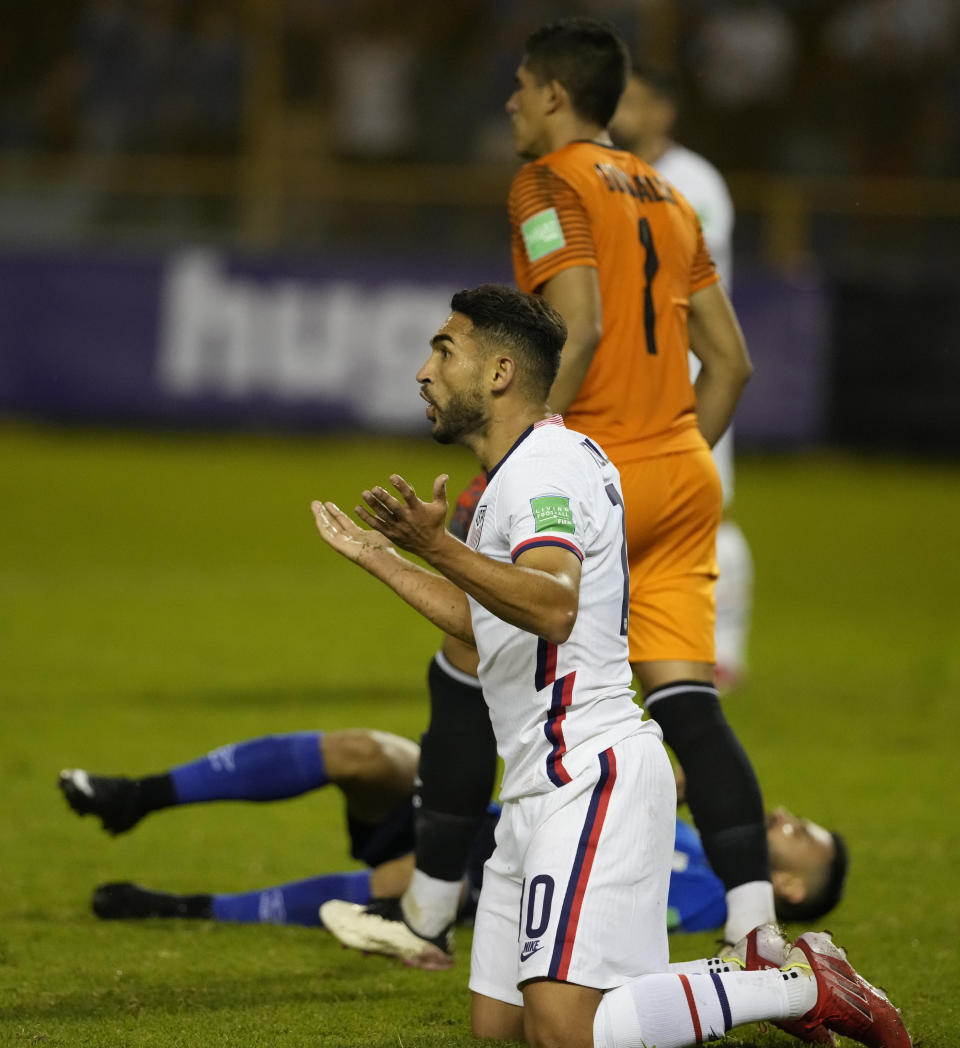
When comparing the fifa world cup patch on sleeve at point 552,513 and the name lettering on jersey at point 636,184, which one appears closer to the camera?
the fifa world cup patch on sleeve at point 552,513

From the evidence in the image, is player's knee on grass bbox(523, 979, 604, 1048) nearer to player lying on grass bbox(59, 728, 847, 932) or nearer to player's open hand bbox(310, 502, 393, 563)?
player's open hand bbox(310, 502, 393, 563)

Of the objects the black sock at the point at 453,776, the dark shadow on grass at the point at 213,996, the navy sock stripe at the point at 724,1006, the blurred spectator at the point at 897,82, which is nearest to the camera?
the navy sock stripe at the point at 724,1006

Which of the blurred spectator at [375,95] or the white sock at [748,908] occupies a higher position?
the blurred spectator at [375,95]

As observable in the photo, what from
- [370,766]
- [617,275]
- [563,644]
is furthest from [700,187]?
[563,644]

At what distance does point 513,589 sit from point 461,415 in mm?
501

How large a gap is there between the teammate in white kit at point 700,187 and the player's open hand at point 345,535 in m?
2.17

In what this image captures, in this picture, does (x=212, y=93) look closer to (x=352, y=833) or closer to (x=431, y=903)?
(x=352, y=833)

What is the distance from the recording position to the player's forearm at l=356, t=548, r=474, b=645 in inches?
129

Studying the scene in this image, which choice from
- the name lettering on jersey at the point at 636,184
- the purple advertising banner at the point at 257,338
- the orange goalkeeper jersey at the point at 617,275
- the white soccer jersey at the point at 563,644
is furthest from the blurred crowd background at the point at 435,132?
the white soccer jersey at the point at 563,644

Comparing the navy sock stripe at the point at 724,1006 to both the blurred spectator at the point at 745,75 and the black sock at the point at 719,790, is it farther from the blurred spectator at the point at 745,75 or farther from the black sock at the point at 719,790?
the blurred spectator at the point at 745,75

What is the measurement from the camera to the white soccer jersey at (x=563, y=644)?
3.33 m

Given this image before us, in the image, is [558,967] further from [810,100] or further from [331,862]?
[810,100]

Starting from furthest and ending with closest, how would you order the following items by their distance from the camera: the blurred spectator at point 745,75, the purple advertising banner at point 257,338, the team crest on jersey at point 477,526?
the blurred spectator at point 745,75
the purple advertising banner at point 257,338
the team crest on jersey at point 477,526

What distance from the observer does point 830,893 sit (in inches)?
177
